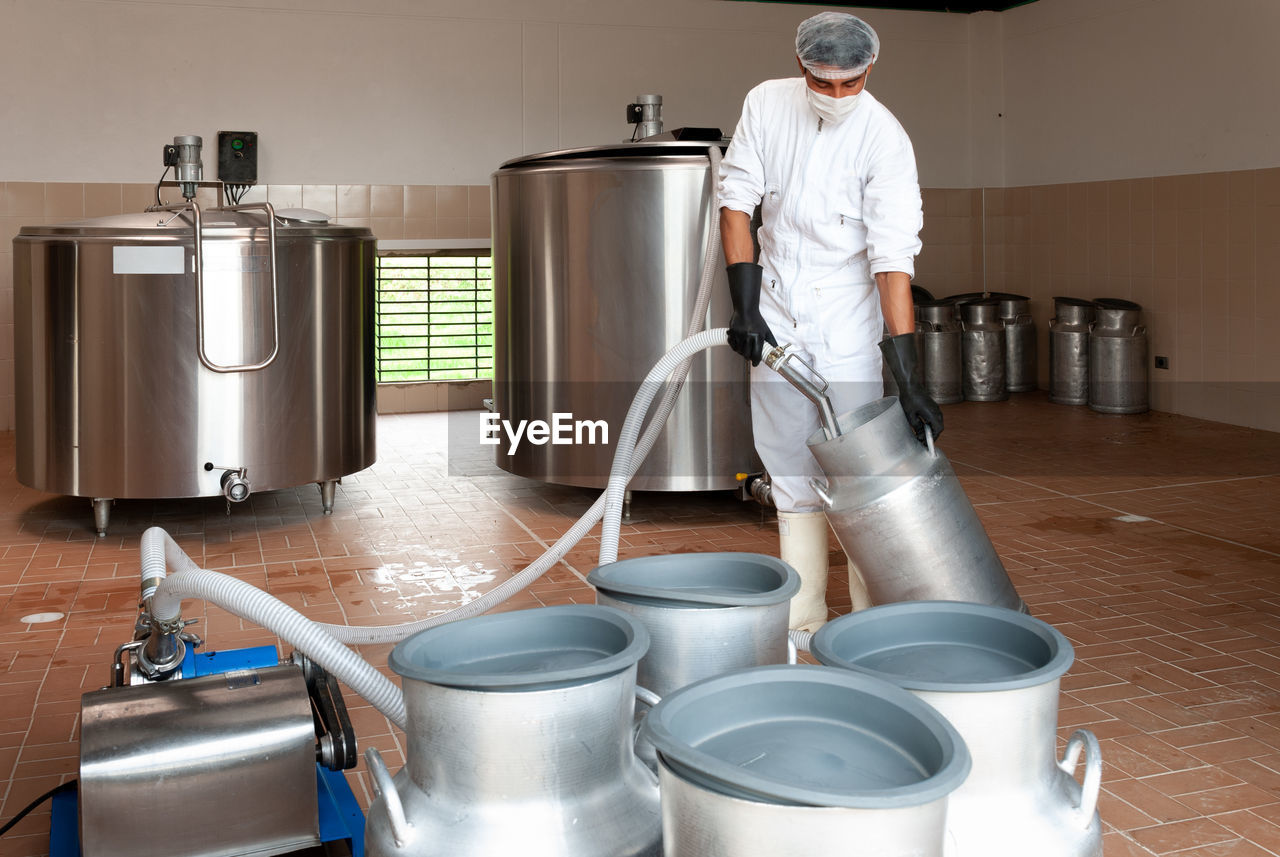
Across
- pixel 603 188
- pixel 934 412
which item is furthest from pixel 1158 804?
pixel 603 188

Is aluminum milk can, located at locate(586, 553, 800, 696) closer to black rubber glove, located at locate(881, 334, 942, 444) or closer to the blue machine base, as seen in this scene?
the blue machine base

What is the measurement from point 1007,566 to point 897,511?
1686 mm

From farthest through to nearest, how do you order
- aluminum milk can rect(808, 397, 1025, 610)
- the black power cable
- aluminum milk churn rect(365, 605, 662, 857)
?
1. aluminum milk can rect(808, 397, 1025, 610)
2. the black power cable
3. aluminum milk churn rect(365, 605, 662, 857)

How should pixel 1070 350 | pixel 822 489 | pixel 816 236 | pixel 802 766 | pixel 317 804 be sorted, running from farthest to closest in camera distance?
pixel 1070 350 < pixel 816 236 < pixel 822 489 < pixel 317 804 < pixel 802 766

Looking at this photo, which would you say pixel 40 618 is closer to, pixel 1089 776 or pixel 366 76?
pixel 1089 776

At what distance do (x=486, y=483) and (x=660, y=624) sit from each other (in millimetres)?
3859

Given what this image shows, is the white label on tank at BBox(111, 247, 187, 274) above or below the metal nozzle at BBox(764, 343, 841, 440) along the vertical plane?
above

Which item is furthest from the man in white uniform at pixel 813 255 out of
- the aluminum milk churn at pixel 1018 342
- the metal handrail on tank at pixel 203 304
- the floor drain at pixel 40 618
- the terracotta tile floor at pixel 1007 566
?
the aluminum milk churn at pixel 1018 342

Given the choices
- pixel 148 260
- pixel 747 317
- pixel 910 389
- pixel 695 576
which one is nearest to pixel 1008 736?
pixel 695 576

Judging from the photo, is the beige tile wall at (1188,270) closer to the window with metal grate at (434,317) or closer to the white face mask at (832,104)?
the window with metal grate at (434,317)

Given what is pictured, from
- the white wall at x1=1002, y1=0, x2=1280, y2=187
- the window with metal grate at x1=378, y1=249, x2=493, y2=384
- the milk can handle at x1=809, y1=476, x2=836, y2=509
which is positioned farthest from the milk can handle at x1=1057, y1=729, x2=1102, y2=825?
the window with metal grate at x1=378, y1=249, x2=493, y2=384

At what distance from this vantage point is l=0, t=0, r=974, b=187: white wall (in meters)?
6.13

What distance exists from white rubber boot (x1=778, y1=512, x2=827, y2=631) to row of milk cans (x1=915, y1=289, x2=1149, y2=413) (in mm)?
4231

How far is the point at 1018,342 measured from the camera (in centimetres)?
740
